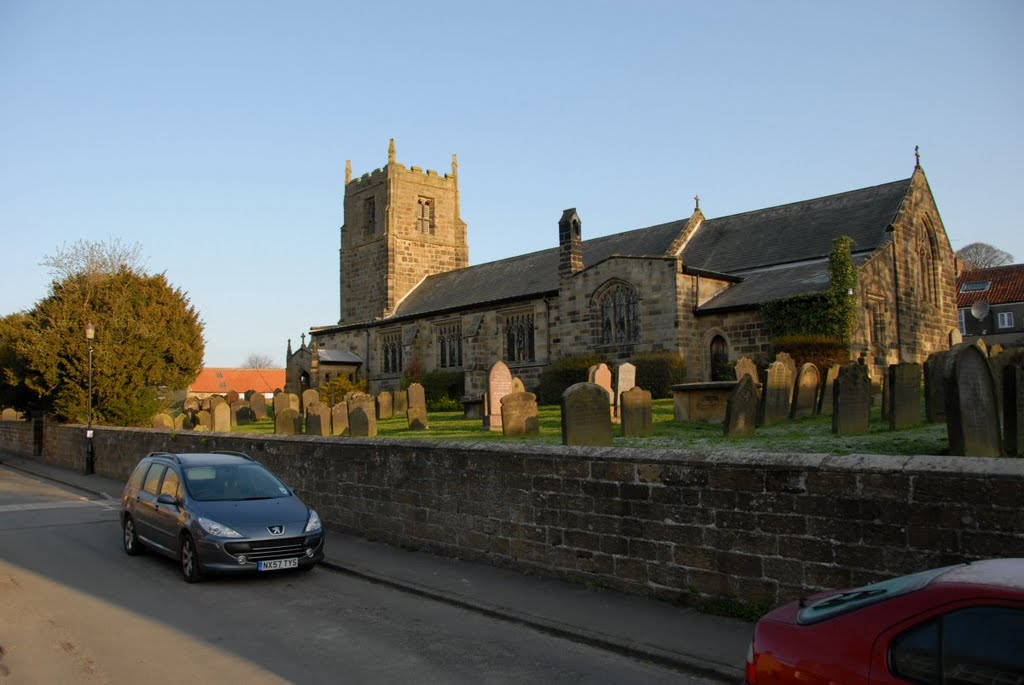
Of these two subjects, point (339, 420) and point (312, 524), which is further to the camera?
point (339, 420)

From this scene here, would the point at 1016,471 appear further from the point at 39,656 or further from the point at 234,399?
the point at 234,399

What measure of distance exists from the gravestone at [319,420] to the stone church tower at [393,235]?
25.2 meters

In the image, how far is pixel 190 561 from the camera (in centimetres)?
909

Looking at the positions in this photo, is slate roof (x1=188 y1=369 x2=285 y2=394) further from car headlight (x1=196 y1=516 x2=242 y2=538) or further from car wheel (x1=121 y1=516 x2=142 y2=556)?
car headlight (x1=196 y1=516 x2=242 y2=538)

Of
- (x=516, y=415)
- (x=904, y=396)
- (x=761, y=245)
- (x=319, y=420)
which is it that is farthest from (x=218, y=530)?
(x=761, y=245)

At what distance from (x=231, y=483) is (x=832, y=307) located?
19662 millimetres

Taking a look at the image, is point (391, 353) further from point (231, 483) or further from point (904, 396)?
point (231, 483)

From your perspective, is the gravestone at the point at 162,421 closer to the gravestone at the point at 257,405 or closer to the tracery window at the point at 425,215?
the gravestone at the point at 257,405

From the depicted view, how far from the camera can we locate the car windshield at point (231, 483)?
9758 millimetres

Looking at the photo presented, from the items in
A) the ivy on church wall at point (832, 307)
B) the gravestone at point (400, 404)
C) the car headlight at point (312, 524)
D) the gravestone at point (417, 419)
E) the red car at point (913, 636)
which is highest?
the ivy on church wall at point (832, 307)

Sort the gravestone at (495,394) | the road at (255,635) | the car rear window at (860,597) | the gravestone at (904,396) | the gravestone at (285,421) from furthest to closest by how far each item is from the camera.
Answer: the gravestone at (285,421) → the gravestone at (495,394) → the gravestone at (904,396) → the road at (255,635) → the car rear window at (860,597)

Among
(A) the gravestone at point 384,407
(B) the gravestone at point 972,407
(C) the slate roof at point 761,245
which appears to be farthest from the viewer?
(A) the gravestone at point 384,407

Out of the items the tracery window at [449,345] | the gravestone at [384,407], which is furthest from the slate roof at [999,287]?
the gravestone at [384,407]

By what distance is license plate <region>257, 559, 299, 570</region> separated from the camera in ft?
29.2
